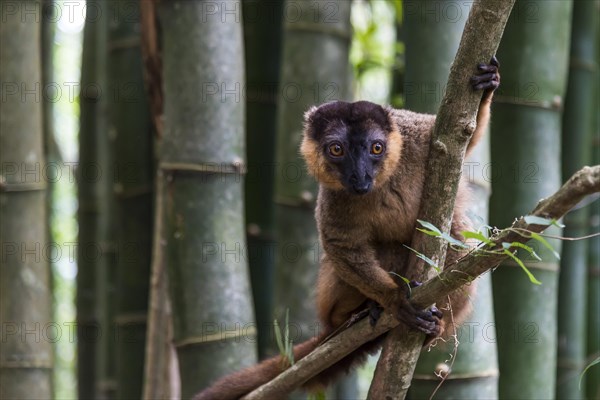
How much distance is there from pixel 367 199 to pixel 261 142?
1.92 metres

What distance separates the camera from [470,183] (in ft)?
12.5

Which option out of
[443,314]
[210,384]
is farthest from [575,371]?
[210,384]

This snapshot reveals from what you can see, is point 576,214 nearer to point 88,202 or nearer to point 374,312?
point 374,312

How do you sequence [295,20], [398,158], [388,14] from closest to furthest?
[398,158] → [295,20] → [388,14]

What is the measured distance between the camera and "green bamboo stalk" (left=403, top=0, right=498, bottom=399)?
370cm

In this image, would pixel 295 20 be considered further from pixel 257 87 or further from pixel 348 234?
pixel 348 234

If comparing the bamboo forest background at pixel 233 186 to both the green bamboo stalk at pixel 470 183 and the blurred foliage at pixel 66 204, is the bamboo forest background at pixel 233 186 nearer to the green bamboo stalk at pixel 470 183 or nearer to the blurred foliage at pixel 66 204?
the green bamboo stalk at pixel 470 183

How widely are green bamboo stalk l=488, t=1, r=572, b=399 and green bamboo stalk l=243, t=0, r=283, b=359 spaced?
170 centimetres

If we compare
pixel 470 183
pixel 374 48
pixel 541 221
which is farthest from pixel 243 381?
pixel 374 48

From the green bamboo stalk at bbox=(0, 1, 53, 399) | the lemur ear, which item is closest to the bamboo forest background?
the green bamboo stalk at bbox=(0, 1, 53, 399)

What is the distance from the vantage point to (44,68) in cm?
584

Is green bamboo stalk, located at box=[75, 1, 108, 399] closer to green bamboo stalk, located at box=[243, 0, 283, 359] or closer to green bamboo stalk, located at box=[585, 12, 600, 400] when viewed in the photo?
green bamboo stalk, located at box=[243, 0, 283, 359]

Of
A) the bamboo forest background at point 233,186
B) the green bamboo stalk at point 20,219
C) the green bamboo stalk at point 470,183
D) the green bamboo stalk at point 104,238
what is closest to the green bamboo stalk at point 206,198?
the bamboo forest background at point 233,186

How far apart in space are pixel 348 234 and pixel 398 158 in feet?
1.33
